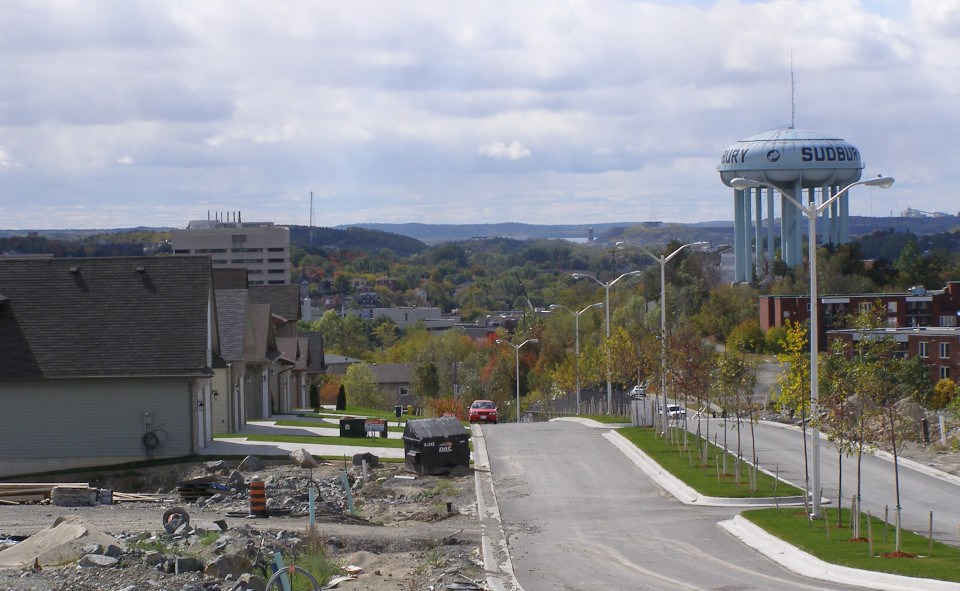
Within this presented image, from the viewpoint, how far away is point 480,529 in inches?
1110

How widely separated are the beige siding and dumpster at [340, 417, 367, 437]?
29.7ft

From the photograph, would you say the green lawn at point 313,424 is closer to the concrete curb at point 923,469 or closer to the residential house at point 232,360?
the residential house at point 232,360

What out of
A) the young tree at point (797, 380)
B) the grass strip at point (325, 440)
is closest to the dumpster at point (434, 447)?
the grass strip at point (325, 440)

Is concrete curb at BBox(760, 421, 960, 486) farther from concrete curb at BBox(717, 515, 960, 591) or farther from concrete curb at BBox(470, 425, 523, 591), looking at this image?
concrete curb at BBox(470, 425, 523, 591)

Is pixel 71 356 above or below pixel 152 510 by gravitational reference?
above

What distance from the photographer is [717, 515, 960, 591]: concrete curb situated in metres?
19.9

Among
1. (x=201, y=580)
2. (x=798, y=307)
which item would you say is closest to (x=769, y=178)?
(x=798, y=307)

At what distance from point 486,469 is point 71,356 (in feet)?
47.2

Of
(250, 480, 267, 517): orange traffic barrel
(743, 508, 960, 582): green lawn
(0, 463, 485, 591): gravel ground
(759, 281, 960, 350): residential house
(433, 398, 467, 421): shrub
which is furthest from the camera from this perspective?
(759, 281, 960, 350): residential house

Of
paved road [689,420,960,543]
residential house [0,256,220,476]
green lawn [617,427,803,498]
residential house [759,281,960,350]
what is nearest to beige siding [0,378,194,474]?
residential house [0,256,220,476]

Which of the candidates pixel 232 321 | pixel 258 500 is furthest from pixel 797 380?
pixel 232 321

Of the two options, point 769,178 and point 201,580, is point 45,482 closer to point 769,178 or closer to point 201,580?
point 201,580

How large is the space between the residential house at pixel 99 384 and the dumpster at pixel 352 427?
7450 mm

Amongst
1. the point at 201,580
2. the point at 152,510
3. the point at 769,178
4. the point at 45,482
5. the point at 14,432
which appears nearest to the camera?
the point at 201,580
